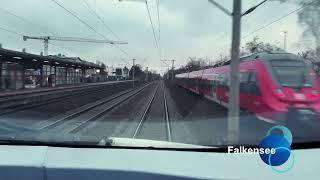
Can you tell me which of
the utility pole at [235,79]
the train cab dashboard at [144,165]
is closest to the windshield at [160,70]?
the utility pole at [235,79]

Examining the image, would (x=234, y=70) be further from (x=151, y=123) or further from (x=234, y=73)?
(x=151, y=123)

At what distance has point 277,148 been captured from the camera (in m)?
2.66

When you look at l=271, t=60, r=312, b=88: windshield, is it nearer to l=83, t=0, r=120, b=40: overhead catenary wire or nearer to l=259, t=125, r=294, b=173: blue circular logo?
l=259, t=125, r=294, b=173: blue circular logo

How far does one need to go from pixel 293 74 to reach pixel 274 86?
0.51 ft

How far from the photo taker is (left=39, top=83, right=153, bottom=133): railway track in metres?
3.57

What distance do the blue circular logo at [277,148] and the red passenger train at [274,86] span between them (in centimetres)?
14

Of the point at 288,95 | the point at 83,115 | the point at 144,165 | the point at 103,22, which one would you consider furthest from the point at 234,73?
the point at 83,115

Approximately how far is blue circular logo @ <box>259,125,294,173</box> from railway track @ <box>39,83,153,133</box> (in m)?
1.45

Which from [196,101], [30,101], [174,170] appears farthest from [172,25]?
[30,101]

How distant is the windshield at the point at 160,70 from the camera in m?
2.90

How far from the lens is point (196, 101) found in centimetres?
370

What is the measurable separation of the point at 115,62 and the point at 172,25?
1009mm

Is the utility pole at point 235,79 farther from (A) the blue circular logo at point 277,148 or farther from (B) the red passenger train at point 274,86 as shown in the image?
(A) the blue circular logo at point 277,148

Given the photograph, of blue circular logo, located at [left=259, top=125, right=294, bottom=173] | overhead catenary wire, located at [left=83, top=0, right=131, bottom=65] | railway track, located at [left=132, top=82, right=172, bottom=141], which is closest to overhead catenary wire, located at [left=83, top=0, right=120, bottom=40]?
overhead catenary wire, located at [left=83, top=0, right=131, bottom=65]
